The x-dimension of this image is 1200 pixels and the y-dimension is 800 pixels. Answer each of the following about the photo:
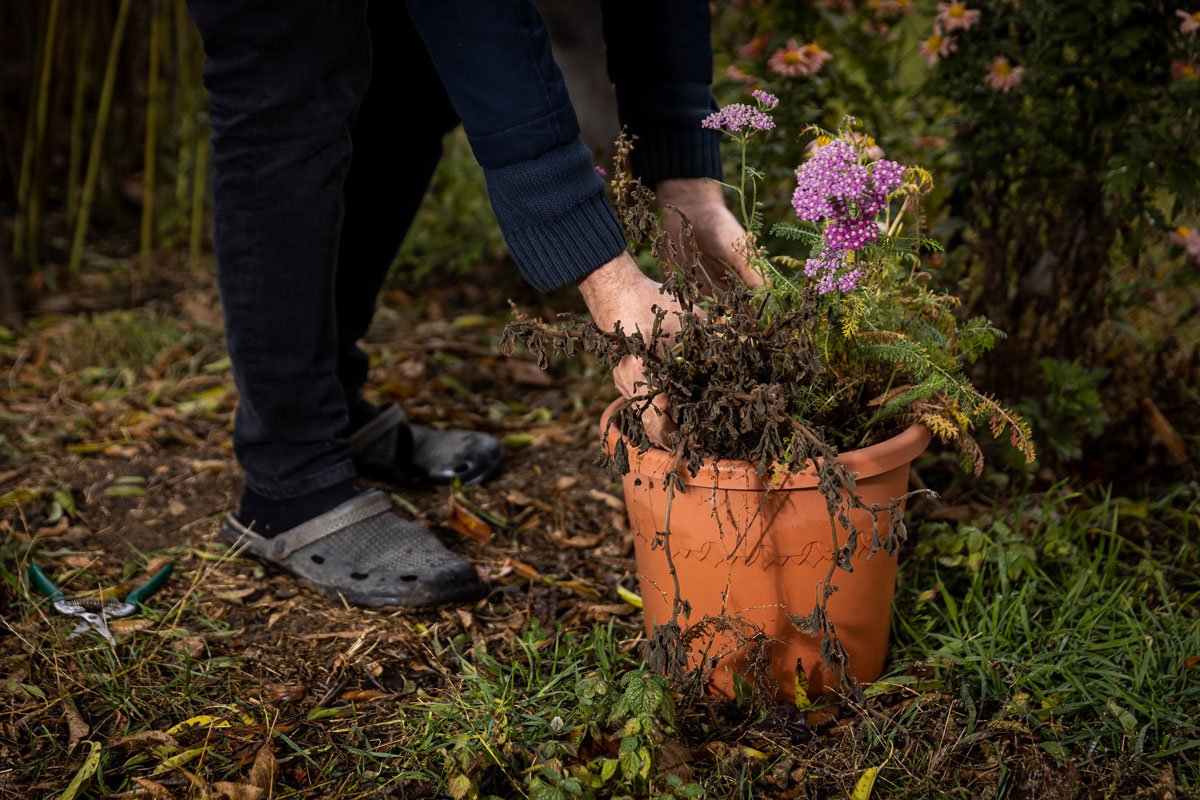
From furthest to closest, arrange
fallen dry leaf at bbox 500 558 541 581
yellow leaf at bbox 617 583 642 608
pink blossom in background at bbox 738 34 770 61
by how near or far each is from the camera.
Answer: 1. pink blossom in background at bbox 738 34 770 61
2. fallen dry leaf at bbox 500 558 541 581
3. yellow leaf at bbox 617 583 642 608

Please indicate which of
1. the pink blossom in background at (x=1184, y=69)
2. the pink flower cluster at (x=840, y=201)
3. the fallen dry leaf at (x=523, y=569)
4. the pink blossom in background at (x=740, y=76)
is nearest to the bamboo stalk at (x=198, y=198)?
the pink blossom in background at (x=740, y=76)

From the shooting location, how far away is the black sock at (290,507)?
1.78 metres

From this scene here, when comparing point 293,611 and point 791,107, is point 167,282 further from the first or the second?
point 791,107

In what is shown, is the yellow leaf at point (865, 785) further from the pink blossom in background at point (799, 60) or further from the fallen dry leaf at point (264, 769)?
the pink blossom in background at point (799, 60)

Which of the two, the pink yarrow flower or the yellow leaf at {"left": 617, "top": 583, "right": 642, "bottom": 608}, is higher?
the pink yarrow flower

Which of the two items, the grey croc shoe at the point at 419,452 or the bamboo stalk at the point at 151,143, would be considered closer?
the grey croc shoe at the point at 419,452

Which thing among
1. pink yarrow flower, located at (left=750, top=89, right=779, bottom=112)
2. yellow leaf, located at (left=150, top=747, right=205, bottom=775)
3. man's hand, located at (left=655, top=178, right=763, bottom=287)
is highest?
pink yarrow flower, located at (left=750, top=89, right=779, bottom=112)

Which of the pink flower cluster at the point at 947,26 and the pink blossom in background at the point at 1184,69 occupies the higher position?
the pink flower cluster at the point at 947,26

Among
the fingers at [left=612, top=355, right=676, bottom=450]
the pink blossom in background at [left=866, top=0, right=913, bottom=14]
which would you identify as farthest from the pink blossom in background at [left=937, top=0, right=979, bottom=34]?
the fingers at [left=612, top=355, right=676, bottom=450]

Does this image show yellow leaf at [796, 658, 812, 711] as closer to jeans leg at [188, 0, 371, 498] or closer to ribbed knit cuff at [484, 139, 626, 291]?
ribbed knit cuff at [484, 139, 626, 291]

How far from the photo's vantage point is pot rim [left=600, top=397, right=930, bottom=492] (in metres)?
1.26

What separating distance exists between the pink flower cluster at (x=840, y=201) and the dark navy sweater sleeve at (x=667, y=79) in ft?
1.26

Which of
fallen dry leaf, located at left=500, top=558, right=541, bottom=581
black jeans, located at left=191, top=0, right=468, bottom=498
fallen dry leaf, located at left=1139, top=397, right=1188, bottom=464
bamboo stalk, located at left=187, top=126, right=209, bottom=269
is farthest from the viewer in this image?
bamboo stalk, located at left=187, top=126, right=209, bottom=269

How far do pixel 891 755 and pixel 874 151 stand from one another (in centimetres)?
87
